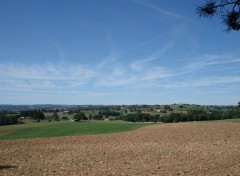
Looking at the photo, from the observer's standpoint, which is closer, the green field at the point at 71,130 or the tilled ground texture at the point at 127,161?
the tilled ground texture at the point at 127,161

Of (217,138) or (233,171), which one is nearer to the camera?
(233,171)

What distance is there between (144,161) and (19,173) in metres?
5.47

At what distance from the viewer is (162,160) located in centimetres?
1547

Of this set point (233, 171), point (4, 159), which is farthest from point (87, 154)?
point (233, 171)

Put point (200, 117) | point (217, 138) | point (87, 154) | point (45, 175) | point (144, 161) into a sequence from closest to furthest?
1. point (45, 175)
2. point (144, 161)
3. point (87, 154)
4. point (217, 138)
5. point (200, 117)

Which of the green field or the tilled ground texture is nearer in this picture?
the tilled ground texture

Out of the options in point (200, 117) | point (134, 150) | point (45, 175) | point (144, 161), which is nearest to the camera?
point (45, 175)

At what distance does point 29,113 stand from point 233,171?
98550 millimetres

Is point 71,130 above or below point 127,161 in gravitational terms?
above

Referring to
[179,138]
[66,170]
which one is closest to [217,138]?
[179,138]

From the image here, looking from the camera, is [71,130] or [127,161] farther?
[71,130]

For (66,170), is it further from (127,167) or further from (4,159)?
(4,159)

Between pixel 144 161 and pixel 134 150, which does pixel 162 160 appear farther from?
pixel 134 150

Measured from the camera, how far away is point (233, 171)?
12641mm
